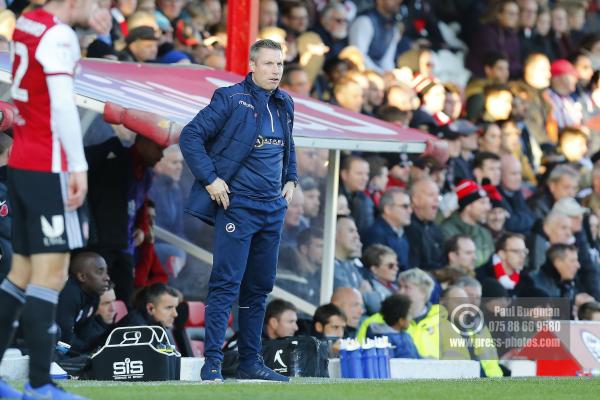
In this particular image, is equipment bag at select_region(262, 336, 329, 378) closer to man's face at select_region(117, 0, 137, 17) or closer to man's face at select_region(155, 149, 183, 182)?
man's face at select_region(155, 149, 183, 182)

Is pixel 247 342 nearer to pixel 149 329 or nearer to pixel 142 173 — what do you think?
pixel 149 329

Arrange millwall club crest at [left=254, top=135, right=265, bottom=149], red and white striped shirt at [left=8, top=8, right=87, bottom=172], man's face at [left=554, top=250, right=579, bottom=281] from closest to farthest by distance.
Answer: red and white striped shirt at [left=8, top=8, right=87, bottom=172] < millwall club crest at [left=254, top=135, right=265, bottom=149] < man's face at [left=554, top=250, right=579, bottom=281]

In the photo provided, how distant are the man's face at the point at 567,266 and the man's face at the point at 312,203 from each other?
3271mm

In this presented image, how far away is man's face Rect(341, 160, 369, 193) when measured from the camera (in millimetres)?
13958

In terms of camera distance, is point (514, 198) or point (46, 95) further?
point (514, 198)

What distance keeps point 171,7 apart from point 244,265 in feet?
22.8

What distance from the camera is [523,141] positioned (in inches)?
719

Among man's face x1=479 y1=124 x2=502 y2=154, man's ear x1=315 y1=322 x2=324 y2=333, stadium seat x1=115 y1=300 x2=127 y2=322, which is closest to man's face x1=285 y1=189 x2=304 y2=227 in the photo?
man's ear x1=315 y1=322 x2=324 y2=333

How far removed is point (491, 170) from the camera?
53.0 feet

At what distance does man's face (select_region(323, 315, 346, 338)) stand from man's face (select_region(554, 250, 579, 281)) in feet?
13.7

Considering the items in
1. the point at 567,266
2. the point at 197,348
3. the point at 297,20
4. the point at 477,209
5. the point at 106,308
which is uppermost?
the point at 297,20

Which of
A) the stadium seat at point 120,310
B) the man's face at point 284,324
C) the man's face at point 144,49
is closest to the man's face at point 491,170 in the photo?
the man's face at point 144,49

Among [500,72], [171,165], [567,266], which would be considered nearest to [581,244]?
[567,266]

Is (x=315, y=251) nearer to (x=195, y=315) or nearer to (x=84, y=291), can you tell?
(x=195, y=315)
